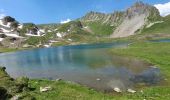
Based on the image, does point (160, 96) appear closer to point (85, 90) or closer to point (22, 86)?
point (85, 90)

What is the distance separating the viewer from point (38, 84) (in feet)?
179

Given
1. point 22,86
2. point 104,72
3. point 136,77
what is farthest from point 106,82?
point 22,86

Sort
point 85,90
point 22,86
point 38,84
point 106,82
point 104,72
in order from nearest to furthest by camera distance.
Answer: point 22,86
point 85,90
point 38,84
point 106,82
point 104,72

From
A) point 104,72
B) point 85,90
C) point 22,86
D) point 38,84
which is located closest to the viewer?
point 22,86

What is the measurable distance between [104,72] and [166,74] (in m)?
17.6

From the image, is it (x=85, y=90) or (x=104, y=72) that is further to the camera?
(x=104, y=72)

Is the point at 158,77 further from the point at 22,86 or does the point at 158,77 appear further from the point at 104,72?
the point at 22,86

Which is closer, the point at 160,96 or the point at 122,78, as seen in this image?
the point at 160,96

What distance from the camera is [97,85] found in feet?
189

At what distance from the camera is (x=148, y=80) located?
60.9m

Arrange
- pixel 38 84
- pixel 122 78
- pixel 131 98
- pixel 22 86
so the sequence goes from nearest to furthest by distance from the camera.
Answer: pixel 131 98
pixel 22 86
pixel 38 84
pixel 122 78

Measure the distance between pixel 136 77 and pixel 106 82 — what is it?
9.54 metres

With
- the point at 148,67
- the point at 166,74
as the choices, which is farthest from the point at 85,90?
the point at 148,67

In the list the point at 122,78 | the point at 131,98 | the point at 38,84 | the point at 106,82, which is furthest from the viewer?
the point at 122,78
